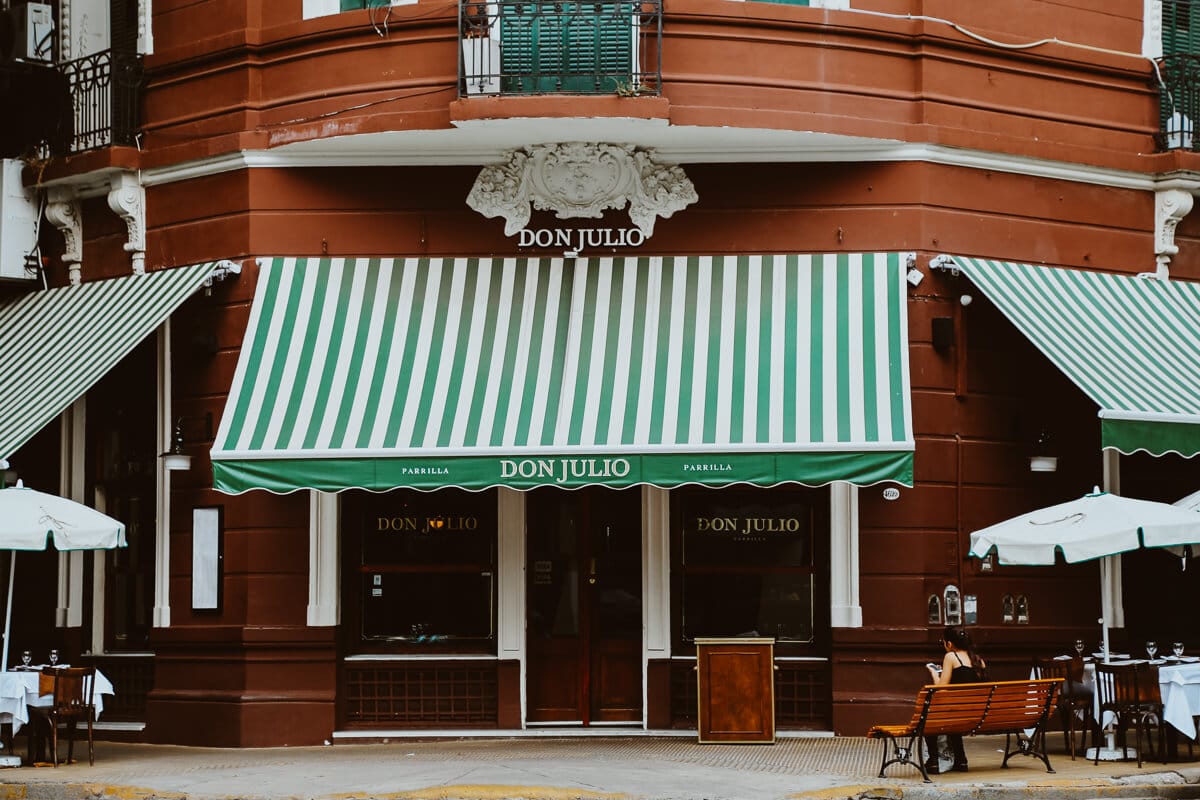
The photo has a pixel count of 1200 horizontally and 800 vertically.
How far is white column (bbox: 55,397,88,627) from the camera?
18.4m

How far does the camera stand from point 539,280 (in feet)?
55.1

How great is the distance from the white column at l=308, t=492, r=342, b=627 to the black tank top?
18.9 feet

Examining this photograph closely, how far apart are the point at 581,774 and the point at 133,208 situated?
7.58 meters

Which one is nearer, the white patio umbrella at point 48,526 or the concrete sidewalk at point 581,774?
the concrete sidewalk at point 581,774

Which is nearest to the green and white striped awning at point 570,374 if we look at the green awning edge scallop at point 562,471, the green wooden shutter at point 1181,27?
the green awning edge scallop at point 562,471

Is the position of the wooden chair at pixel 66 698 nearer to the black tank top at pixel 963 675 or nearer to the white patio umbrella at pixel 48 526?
the white patio umbrella at pixel 48 526

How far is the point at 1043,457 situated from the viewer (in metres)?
16.9

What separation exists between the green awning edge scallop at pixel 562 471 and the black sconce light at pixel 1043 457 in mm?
2450

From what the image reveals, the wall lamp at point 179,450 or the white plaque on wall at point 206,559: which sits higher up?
the wall lamp at point 179,450

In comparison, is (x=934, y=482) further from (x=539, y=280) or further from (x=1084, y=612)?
(x=539, y=280)

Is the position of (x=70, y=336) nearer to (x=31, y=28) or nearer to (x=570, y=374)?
(x=31, y=28)

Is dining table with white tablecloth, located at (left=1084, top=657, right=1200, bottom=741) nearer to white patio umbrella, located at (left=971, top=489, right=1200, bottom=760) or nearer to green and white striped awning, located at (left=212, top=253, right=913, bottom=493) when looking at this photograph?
white patio umbrella, located at (left=971, top=489, right=1200, bottom=760)

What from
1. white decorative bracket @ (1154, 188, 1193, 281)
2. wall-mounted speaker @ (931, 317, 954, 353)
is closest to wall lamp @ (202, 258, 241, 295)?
wall-mounted speaker @ (931, 317, 954, 353)

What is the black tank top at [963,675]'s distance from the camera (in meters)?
14.5
